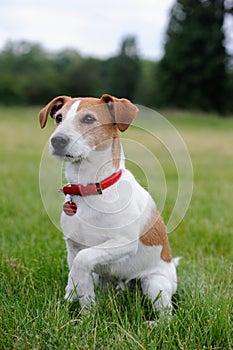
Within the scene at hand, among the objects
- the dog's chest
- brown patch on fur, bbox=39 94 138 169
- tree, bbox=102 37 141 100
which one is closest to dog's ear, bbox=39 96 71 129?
brown patch on fur, bbox=39 94 138 169

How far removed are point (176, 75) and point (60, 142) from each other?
35393mm

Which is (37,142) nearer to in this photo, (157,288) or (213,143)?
(213,143)

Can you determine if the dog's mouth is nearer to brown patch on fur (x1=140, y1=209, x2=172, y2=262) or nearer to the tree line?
brown patch on fur (x1=140, y1=209, x2=172, y2=262)

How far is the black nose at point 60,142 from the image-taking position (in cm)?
224

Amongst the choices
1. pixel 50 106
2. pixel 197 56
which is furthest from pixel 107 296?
pixel 197 56

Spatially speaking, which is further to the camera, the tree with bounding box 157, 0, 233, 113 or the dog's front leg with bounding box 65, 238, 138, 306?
the tree with bounding box 157, 0, 233, 113

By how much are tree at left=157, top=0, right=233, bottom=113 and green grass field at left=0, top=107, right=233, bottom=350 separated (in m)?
30.4

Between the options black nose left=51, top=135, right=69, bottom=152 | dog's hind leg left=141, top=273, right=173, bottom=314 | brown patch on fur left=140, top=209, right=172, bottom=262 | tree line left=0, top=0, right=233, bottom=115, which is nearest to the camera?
black nose left=51, top=135, right=69, bottom=152

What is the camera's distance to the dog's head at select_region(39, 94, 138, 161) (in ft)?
7.47

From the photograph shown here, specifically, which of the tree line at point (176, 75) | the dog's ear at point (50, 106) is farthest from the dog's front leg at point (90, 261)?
the tree line at point (176, 75)

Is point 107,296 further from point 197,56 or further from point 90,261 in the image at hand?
point 197,56

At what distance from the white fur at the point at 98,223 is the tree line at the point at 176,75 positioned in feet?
109

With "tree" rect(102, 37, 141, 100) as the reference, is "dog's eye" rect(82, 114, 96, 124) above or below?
above

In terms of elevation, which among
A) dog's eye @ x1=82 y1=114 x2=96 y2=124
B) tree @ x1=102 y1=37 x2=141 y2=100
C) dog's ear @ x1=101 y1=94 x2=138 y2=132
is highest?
dog's ear @ x1=101 y1=94 x2=138 y2=132
